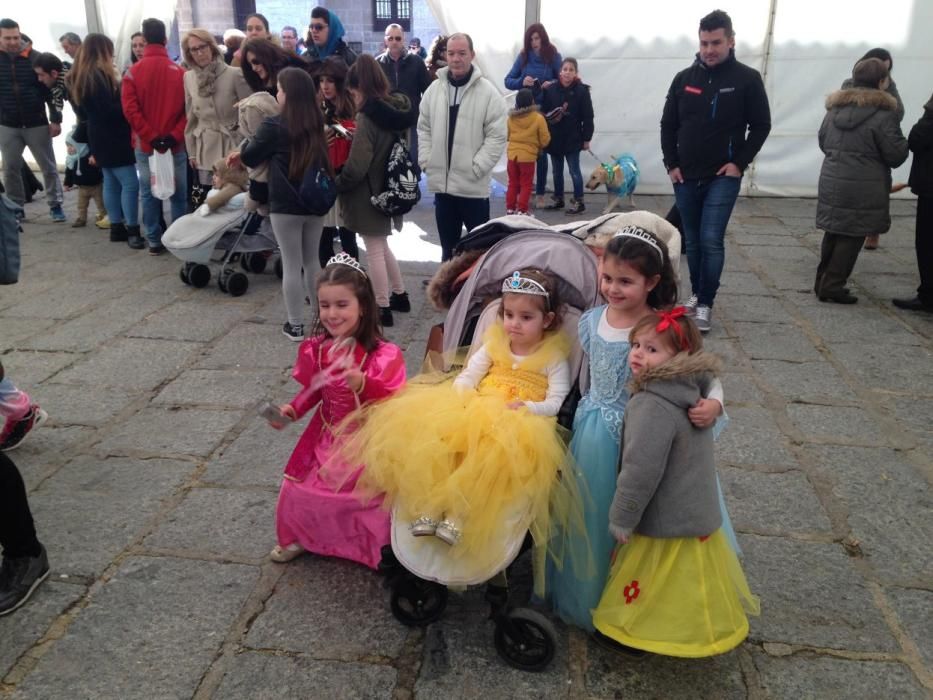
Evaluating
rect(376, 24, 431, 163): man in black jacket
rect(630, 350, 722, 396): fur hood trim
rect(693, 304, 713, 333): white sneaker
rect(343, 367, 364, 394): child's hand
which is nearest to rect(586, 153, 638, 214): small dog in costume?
rect(376, 24, 431, 163): man in black jacket

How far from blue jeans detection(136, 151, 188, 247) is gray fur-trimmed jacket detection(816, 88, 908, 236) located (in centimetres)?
537

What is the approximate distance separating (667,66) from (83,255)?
6732 millimetres

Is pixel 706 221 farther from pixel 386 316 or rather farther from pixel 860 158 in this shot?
pixel 386 316

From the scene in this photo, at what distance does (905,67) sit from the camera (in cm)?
921

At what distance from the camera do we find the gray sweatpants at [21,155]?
7.79 m

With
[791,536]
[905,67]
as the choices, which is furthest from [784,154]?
[791,536]

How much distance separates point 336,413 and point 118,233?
225 inches

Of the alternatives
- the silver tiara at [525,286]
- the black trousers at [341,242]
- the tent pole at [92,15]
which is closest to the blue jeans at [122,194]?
the black trousers at [341,242]

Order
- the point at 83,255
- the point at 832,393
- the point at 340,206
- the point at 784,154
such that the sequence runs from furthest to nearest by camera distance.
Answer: the point at 784,154, the point at 83,255, the point at 340,206, the point at 832,393

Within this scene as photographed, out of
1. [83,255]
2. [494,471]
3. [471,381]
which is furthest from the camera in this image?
[83,255]

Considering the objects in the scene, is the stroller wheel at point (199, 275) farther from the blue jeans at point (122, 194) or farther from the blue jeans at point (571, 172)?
the blue jeans at point (571, 172)

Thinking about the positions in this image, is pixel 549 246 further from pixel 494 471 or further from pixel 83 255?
pixel 83 255

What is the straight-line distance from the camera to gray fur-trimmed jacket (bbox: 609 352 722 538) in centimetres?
226

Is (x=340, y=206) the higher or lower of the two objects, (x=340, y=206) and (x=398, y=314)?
the higher
